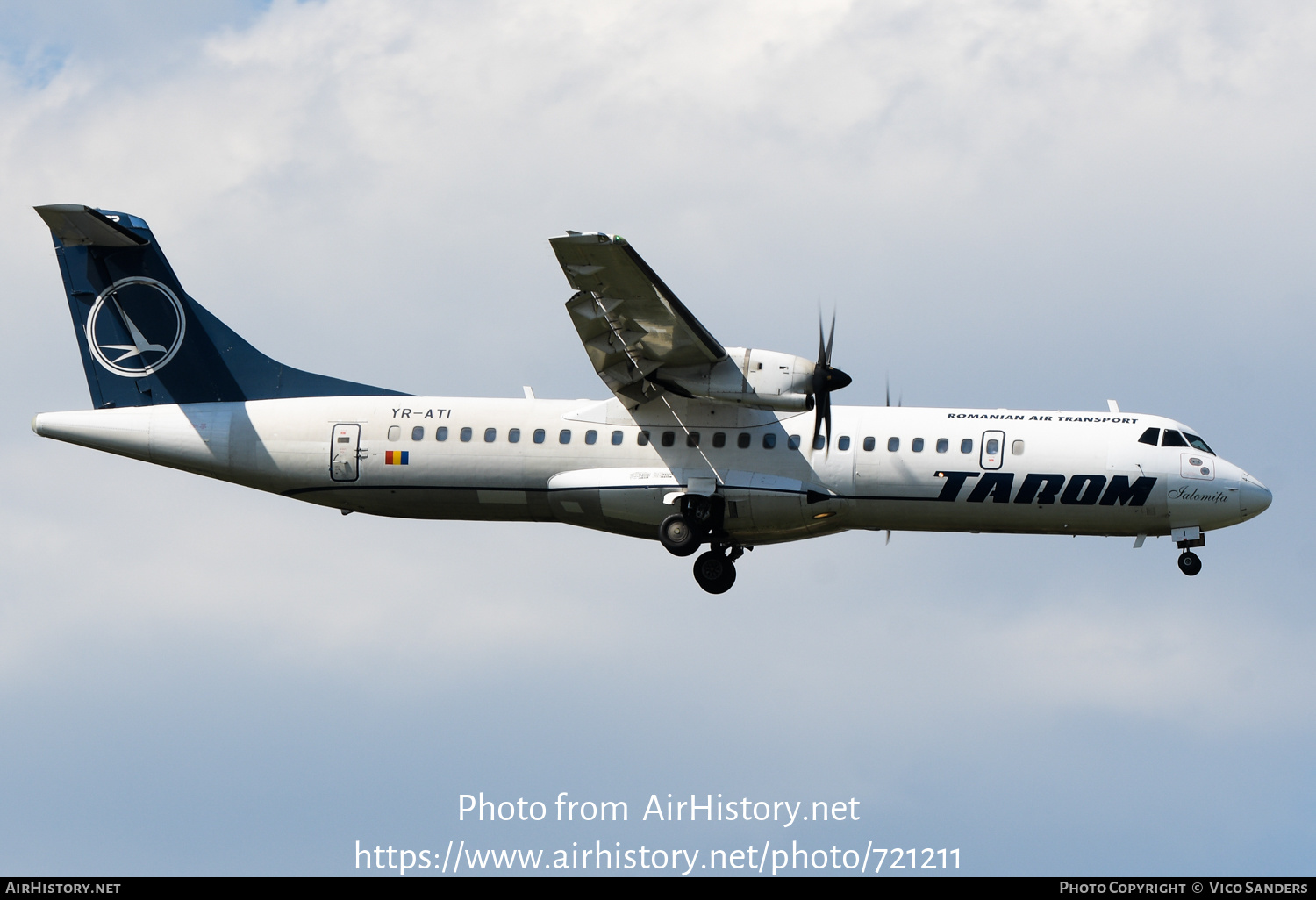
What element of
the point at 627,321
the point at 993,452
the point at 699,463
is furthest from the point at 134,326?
the point at 993,452

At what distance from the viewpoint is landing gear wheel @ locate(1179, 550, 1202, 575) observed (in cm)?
2616

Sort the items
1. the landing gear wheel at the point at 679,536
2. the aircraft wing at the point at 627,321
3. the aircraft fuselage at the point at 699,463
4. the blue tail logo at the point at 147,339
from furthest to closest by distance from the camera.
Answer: the blue tail logo at the point at 147,339 → the landing gear wheel at the point at 679,536 → the aircraft fuselage at the point at 699,463 → the aircraft wing at the point at 627,321

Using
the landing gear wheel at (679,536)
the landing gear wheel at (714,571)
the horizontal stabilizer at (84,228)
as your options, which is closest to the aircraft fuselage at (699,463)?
the landing gear wheel at (679,536)

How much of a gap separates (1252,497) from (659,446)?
34.0 feet

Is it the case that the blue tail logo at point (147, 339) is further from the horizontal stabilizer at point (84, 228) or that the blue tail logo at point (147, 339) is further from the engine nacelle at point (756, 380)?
the engine nacelle at point (756, 380)

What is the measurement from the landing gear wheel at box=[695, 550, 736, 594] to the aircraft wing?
3.12m

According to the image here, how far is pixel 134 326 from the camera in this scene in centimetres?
2889

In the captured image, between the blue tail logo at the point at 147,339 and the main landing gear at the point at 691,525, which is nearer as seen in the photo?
the main landing gear at the point at 691,525

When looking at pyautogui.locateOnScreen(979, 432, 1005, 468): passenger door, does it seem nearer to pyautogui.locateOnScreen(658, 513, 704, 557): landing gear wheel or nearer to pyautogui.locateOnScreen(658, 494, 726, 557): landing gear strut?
pyautogui.locateOnScreen(658, 494, 726, 557): landing gear strut

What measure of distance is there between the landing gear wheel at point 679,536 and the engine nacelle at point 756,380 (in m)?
2.30

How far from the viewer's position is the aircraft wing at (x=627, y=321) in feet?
76.8

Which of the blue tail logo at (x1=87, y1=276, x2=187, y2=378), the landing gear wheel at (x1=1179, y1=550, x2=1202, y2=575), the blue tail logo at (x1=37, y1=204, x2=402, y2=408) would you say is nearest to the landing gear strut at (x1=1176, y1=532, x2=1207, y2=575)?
the landing gear wheel at (x1=1179, y1=550, x2=1202, y2=575)

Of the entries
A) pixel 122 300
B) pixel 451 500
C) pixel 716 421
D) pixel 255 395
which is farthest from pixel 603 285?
pixel 122 300

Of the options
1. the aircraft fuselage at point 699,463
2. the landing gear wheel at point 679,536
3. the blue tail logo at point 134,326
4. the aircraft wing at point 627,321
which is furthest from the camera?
the blue tail logo at point 134,326
